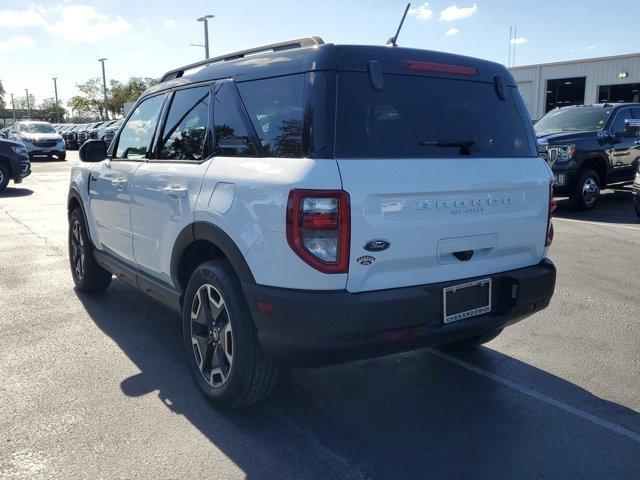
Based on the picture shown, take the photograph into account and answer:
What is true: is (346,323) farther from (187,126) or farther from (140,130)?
(140,130)

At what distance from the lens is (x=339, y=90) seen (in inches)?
111

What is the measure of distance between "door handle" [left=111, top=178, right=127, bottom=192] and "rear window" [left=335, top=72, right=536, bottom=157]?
216 cm

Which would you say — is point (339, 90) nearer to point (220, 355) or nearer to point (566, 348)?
point (220, 355)

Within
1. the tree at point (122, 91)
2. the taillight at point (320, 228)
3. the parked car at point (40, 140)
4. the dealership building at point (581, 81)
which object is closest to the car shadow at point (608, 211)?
the taillight at point (320, 228)

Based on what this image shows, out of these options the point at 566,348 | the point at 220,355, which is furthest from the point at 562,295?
the point at 220,355

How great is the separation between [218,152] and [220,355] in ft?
3.77

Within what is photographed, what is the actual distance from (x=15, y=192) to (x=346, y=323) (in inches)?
549

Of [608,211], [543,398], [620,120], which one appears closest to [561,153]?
[608,211]

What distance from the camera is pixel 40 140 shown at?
25547 mm

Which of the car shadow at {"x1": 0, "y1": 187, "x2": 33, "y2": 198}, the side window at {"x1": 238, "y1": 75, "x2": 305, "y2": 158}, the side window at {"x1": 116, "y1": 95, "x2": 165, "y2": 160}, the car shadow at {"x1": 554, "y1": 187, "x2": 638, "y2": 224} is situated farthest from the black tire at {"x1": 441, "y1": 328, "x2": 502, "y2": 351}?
the car shadow at {"x1": 0, "y1": 187, "x2": 33, "y2": 198}

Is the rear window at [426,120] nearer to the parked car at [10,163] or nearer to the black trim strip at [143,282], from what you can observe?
the black trim strip at [143,282]

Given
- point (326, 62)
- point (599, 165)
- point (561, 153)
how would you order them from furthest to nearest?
point (599, 165) → point (561, 153) → point (326, 62)

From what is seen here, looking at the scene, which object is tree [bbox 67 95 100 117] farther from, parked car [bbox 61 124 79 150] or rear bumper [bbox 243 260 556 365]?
rear bumper [bbox 243 260 556 365]

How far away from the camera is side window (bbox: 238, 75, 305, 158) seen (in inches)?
113
